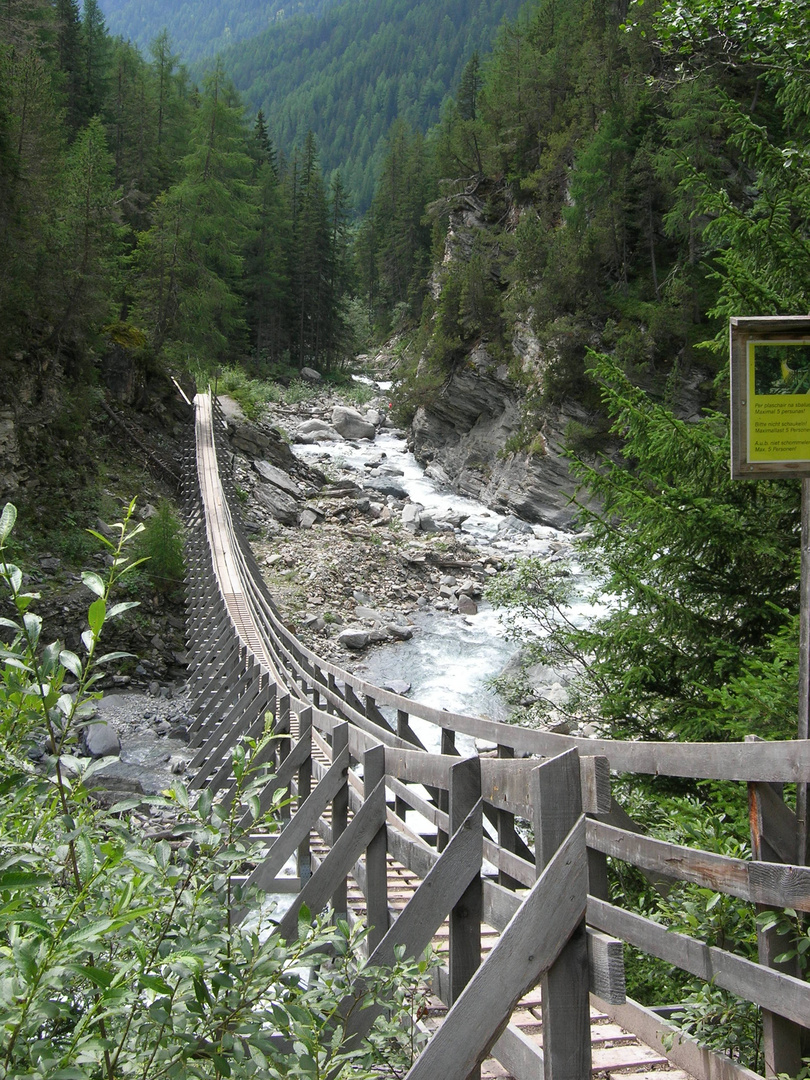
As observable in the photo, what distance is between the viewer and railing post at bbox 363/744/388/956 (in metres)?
2.80

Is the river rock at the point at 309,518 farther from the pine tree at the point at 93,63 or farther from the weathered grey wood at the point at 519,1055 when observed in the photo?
the pine tree at the point at 93,63

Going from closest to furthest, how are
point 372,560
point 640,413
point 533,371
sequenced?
point 640,413
point 372,560
point 533,371

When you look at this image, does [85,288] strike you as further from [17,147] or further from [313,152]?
[313,152]

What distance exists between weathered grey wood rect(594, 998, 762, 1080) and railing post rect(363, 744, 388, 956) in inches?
32.5

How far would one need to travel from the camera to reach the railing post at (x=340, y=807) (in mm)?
3395

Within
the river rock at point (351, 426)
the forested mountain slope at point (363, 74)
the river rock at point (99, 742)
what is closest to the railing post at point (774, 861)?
the river rock at point (99, 742)

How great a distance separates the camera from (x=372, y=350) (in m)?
58.5

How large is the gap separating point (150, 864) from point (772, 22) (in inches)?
289

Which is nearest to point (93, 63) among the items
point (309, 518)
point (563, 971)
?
point (309, 518)

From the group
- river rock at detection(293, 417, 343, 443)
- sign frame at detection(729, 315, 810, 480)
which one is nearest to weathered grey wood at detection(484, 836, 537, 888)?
sign frame at detection(729, 315, 810, 480)

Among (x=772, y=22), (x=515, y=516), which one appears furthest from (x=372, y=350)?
(x=772, y=22)

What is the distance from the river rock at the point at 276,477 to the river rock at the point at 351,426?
400 inches

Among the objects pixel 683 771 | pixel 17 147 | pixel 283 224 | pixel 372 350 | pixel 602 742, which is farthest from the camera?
pixel 372 350

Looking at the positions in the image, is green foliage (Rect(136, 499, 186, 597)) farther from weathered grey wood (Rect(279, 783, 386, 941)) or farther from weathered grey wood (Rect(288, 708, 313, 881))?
weathered grey wood (Rect(279, 783, 386, 941))
